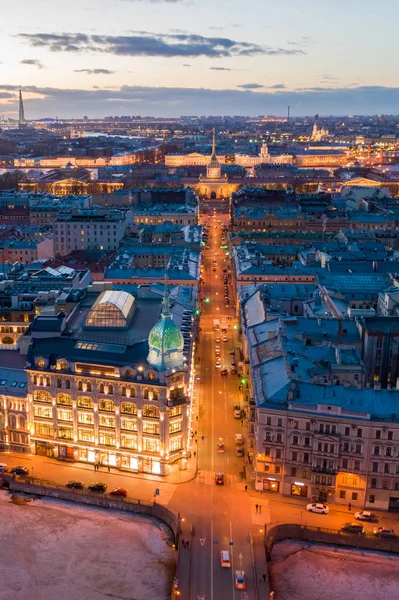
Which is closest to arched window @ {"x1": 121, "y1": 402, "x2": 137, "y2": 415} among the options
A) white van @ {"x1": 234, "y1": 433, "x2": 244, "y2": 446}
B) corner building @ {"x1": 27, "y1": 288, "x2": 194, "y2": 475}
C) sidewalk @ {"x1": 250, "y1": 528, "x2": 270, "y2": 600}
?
corner building @ {"x1": 27, "y1": 288, "x2": 194, "y2": 475}

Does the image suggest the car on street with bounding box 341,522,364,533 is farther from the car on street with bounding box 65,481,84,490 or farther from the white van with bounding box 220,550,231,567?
the car on street with bounding box 65,481,84,490

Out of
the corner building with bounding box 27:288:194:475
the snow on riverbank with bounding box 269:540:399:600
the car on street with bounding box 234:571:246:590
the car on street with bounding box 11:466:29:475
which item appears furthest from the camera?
the car on street with bounding box 11:466:29:475

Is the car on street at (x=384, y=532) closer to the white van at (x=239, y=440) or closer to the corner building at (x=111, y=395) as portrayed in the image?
the white van at (x=239, y=440)

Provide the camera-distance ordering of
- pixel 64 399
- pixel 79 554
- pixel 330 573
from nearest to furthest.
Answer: pixel 330 573 < pixel 79 554 < pixel 64 399

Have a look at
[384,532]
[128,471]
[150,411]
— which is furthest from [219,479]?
[384,532]

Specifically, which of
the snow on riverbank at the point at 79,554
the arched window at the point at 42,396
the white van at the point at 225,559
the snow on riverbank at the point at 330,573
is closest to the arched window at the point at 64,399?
the arched window at the point at 42,396

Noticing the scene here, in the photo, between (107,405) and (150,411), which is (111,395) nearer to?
(107,405)

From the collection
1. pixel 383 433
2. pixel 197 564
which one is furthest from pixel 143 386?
pixel 383 433
